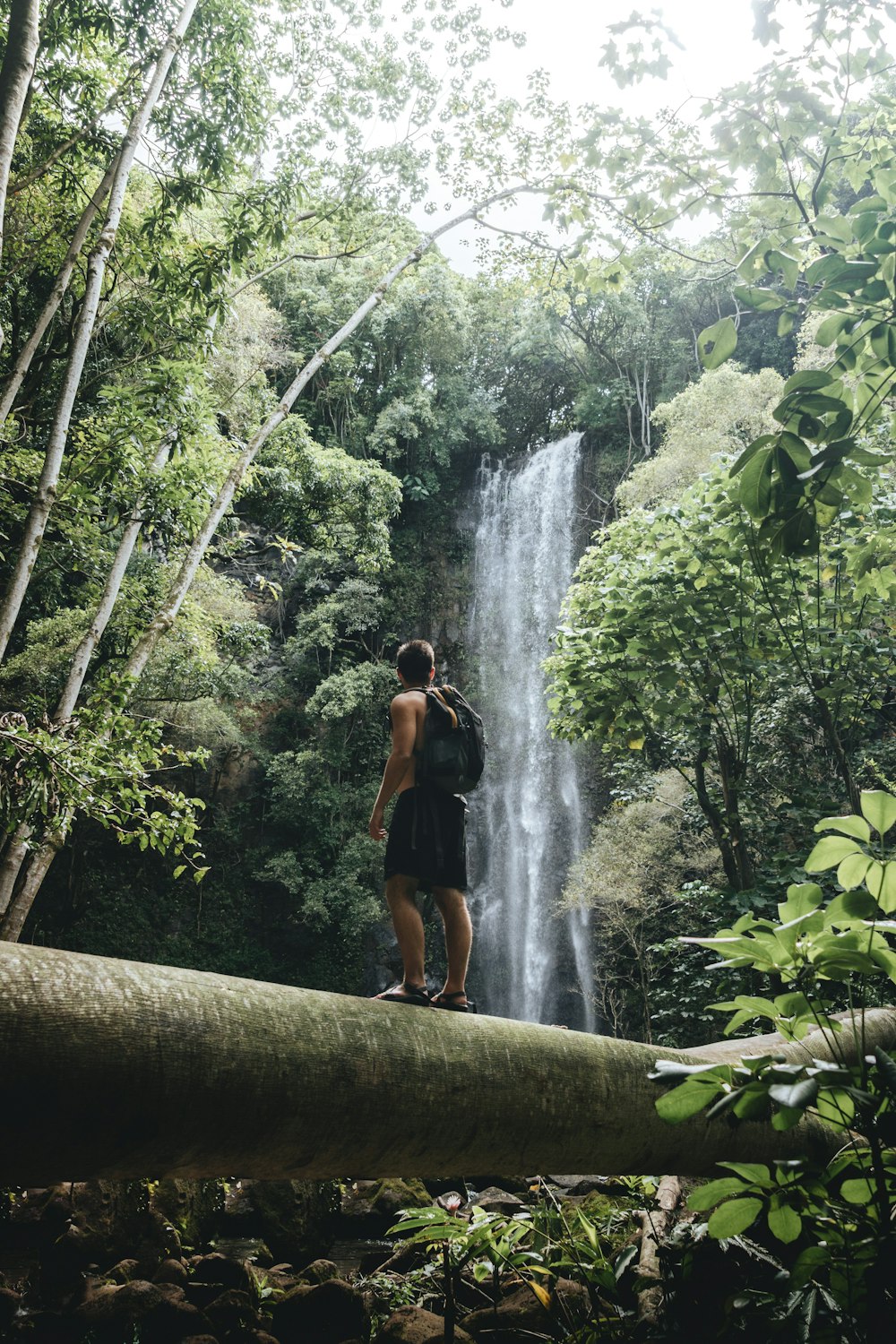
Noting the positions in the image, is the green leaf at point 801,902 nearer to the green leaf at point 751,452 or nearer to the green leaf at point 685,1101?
the green leaf at point 685,1101

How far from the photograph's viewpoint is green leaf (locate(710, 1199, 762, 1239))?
1.13 m

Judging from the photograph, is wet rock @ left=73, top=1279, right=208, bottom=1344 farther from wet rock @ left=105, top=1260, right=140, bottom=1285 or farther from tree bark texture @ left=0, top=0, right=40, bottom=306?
tree bark texture @ left=0, top=0, right=40, bottom=306

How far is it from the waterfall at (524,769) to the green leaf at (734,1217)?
1283cm

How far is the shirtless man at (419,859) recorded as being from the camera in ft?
7.86

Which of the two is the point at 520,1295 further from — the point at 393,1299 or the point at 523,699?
the point at 523,699

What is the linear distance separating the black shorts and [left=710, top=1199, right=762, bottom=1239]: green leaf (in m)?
1.32

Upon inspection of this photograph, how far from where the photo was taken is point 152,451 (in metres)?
5.19

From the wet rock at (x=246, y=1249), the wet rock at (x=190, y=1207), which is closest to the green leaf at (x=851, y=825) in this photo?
the wet rock at (x=246, y=1249)

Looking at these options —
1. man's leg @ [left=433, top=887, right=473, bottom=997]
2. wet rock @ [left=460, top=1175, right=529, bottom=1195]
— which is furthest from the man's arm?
wet rock @ [left=460, top=1175, right=529, bottom=1195]

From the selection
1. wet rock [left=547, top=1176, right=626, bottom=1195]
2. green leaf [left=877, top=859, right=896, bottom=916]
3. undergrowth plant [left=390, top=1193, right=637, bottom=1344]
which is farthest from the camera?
wet rock [left=547, top=1176, right=626, bottom=1195]

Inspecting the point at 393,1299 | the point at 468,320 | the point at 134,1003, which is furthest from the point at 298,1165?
the point at 468,320

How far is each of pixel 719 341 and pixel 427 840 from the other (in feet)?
4.99

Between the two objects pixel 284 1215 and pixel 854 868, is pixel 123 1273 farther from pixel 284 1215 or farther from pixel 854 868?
pixel 854 868

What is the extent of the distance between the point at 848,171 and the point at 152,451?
14.0 feet
